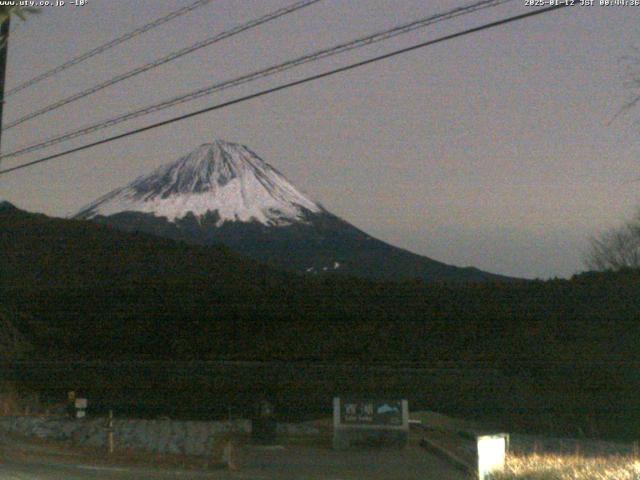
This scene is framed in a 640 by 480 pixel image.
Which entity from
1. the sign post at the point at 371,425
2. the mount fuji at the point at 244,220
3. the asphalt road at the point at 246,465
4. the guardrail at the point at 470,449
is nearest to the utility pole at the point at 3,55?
the asphalt road at the point at 246,465

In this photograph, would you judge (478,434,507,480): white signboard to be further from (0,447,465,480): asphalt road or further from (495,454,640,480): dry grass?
(0,447,465,480): asphalt road

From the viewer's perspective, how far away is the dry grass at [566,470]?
9492 mm

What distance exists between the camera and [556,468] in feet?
35.2

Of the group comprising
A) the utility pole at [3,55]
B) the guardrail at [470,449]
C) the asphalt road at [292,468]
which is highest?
the utility pole at [3,55]

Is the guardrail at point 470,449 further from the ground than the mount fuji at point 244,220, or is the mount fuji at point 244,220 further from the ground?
the mount fuji at point 244,220

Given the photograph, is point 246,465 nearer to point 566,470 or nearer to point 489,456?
point 489,456

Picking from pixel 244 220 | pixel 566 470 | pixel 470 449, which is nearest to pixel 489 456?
pixel 566 470

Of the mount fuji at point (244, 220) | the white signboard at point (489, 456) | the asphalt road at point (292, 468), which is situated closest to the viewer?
the white signboard at point (489, 456)

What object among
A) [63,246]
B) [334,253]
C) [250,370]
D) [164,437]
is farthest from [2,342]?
[334,253]

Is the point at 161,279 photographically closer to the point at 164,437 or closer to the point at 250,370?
the point at 250,370

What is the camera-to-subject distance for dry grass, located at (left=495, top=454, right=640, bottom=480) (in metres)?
9.49

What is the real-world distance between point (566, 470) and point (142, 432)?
12.0 m

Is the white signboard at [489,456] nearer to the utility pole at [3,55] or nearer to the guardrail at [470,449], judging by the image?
the guardrail at [470,449]

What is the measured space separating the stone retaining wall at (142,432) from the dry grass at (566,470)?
6.93 metres
